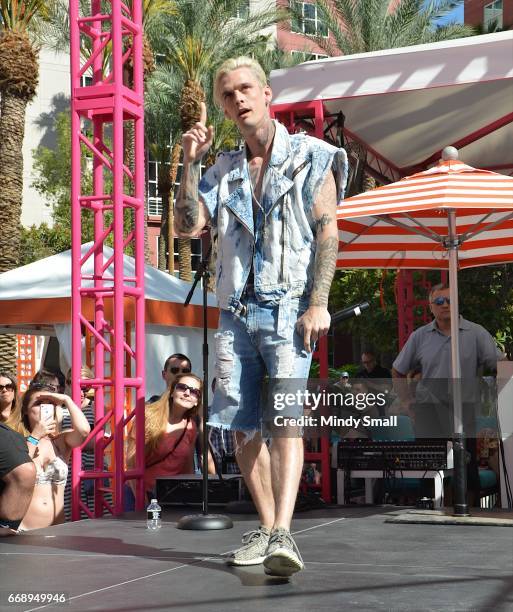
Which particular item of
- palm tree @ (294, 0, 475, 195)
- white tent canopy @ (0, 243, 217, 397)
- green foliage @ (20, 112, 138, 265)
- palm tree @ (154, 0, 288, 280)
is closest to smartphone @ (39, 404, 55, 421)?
white tent canopy @ (0, 243, 217, 397)

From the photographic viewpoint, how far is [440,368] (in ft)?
26.0

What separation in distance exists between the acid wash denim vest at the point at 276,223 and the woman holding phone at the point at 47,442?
2437 mm

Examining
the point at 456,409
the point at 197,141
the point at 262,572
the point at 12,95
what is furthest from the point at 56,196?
the point at 262,572

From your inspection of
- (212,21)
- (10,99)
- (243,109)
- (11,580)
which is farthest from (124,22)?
(212,21)

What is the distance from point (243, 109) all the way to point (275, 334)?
2.98ft

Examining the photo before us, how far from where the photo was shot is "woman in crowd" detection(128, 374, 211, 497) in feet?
24.4

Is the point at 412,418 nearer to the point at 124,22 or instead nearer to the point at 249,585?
the point at 124,22

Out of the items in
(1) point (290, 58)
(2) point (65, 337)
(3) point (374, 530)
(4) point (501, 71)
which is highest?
(1) point (290, 58)

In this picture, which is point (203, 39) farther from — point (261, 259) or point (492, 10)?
point (261, 259)

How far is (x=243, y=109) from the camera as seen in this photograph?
4129 mm

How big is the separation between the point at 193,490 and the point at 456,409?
185 centimetres

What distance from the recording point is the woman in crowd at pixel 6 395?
7578mm

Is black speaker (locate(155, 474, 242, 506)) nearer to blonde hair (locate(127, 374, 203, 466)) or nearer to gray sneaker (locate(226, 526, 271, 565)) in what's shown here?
blonde hair (locate(127, 374, 203, 466))

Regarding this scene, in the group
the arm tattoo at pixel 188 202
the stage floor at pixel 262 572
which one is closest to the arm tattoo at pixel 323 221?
the arm tattoo at pixel 188 202
